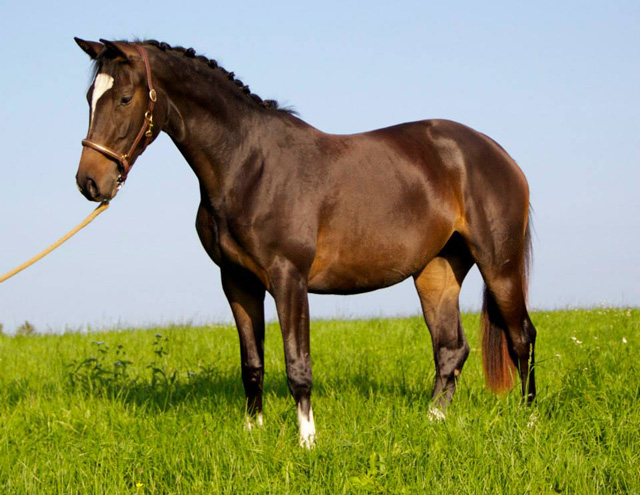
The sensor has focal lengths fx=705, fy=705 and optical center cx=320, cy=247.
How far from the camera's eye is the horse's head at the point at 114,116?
4445mm

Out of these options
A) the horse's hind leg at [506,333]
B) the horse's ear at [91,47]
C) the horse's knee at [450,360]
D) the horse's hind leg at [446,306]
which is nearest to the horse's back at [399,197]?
the horse's hind leg at [446,306]

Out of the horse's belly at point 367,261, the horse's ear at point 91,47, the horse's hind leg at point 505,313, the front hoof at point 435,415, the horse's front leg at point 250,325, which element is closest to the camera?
the horse's ear at point 91,47

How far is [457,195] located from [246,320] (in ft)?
6.83

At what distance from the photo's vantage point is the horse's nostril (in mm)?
4438

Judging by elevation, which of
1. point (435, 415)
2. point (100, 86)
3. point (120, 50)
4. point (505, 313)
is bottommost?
point (435, 415)

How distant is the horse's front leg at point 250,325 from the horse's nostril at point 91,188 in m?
1.23

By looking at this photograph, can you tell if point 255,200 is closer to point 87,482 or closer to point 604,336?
point 87,482

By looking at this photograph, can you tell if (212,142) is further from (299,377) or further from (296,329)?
(299,377)

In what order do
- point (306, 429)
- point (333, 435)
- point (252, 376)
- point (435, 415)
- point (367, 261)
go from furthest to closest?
point (252, 376)
point (367, 261)
point (435, 415)
point (333, 435)
point (306, 429)

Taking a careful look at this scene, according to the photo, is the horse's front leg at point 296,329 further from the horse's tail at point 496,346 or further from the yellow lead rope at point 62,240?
the horse's tail at point 496,346

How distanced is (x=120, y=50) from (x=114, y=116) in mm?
415

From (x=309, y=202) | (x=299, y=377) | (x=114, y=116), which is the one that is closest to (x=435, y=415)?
(x=299, y=377)

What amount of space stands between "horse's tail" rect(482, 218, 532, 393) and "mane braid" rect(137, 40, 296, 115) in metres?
2.49

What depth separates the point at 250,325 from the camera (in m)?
5.42
